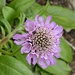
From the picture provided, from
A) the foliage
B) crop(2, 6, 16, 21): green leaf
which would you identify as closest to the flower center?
the foliage

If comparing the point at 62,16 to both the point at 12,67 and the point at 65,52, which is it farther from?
the point at 12,67

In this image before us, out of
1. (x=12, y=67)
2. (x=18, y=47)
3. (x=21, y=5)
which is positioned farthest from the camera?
(x=21, y=5)

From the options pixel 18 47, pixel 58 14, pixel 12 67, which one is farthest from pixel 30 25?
pixel 58 14

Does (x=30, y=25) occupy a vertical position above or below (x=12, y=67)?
above

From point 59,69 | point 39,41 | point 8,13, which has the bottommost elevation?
point 59,69

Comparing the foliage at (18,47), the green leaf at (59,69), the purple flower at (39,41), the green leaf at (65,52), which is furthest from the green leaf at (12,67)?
the green leaf at (65,52)

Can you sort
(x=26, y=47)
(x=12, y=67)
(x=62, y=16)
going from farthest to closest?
(x=62, y=16)
(x=12, y=67)
(x=26, y=47)

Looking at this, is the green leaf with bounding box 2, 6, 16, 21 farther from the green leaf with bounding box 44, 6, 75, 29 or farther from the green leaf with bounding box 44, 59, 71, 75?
the green leaf with bounding box 44, 59, 71, 75

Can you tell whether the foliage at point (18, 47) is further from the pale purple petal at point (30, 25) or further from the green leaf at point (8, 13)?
the pale purple petal at point (30, 25)
